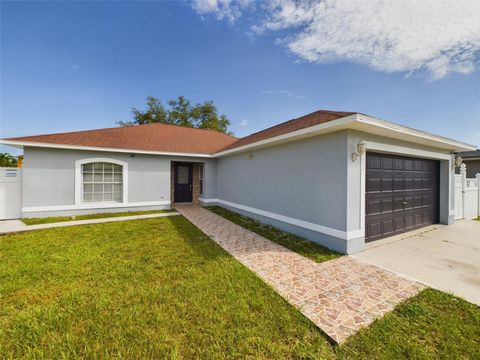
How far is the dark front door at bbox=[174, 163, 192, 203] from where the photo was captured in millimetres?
12203

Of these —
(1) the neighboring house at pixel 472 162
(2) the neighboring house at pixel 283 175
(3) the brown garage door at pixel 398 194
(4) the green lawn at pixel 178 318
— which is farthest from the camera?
(1) the neighboring house at pixel 472 162

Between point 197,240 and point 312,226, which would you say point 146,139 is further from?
point 312,226

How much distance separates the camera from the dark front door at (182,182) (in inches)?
480

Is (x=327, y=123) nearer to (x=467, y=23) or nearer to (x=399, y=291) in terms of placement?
(x=399, y=291)

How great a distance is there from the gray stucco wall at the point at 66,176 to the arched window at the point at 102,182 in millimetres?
419

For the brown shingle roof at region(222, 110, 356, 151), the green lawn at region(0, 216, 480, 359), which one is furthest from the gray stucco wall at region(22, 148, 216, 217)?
the brown shingle roof at region(222, 110, 356, 151)

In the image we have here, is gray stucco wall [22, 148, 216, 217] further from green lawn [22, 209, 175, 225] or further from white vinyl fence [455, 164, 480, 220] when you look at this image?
white vinyl fence [455, 164, 480, 220]

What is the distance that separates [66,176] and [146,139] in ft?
13.3

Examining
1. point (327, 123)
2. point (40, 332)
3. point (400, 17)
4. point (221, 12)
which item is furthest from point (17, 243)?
point (400, 17)

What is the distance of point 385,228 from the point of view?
570cm

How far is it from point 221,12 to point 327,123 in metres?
6.91

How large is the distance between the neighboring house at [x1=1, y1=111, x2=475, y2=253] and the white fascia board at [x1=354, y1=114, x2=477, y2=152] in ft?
0.10

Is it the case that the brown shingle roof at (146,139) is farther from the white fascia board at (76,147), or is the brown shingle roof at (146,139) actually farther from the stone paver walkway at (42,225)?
the stone paver walkway at (42,225)

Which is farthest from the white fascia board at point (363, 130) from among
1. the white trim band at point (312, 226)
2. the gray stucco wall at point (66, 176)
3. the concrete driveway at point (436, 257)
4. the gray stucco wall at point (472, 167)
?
the gray stucco wall at point (472, 167)
